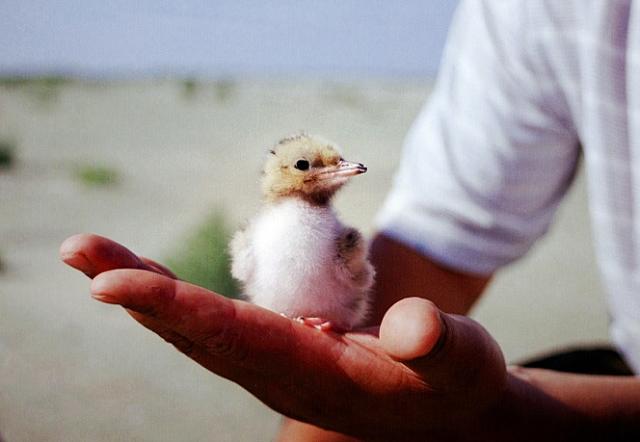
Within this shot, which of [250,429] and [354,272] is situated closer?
[354,272]

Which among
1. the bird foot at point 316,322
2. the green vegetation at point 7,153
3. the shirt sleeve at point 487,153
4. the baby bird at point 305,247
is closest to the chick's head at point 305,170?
the baby bird at point 305,247

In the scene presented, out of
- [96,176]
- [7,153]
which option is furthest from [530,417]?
[7,153]

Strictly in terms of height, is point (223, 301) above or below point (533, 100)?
below

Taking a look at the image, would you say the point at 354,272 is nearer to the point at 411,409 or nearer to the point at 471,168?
the point at 411,409

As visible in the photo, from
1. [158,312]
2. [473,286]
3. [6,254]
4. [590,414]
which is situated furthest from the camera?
[6,254]

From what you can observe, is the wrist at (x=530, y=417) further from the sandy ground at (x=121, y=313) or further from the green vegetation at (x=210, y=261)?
the sandy ground at (x=121, y=313)

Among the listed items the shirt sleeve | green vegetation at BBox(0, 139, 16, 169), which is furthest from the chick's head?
green vegetation at BBox(0, 139, 16, 169)

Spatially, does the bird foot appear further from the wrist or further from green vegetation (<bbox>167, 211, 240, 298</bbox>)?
the wrist

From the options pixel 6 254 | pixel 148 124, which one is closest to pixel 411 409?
pixel 148 124
